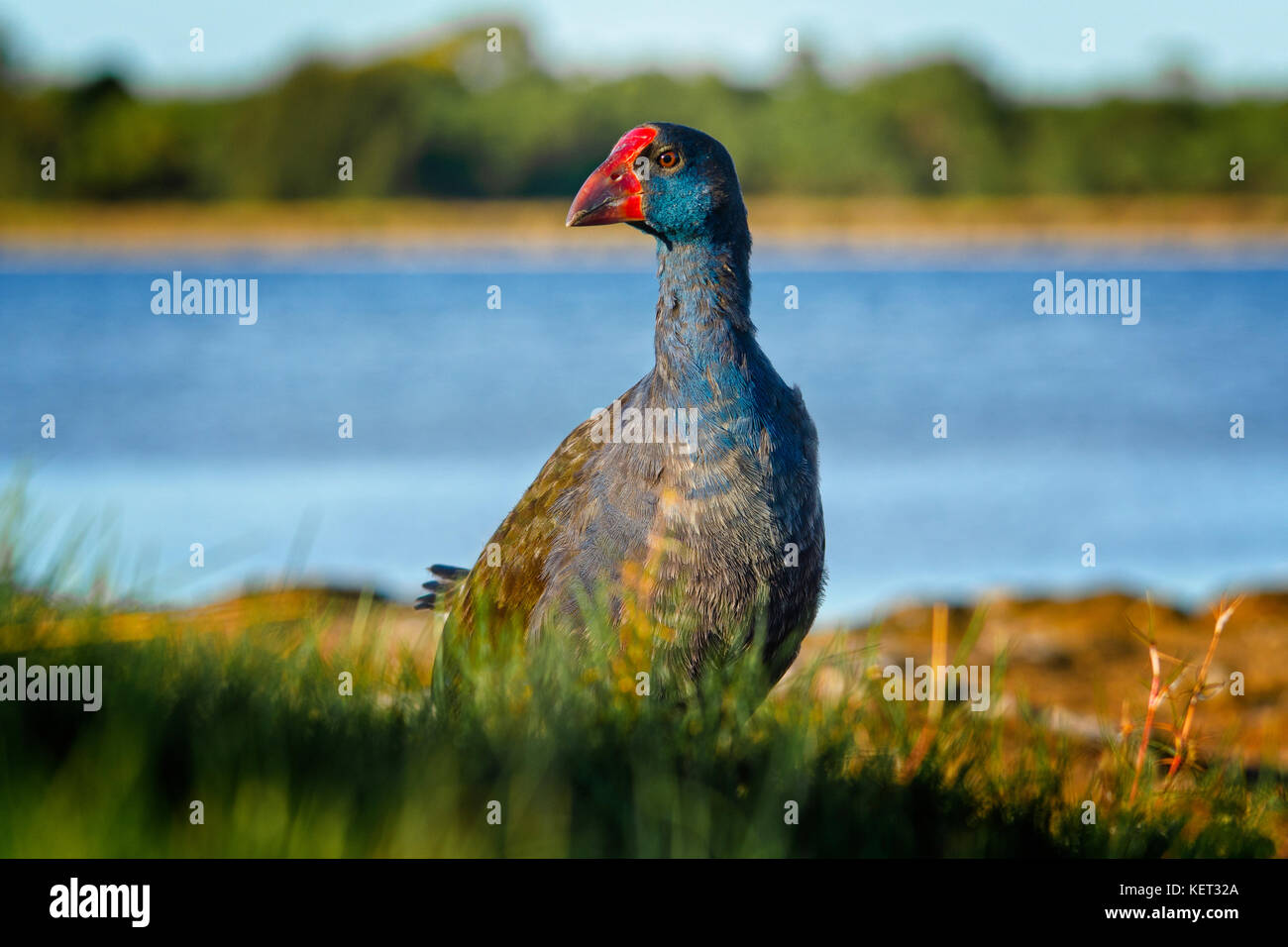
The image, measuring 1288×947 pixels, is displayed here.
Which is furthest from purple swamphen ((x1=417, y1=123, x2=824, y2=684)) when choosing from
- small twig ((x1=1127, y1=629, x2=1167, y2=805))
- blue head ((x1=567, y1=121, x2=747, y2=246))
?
small twig ((x1=1127, y1=629, x2=1167, y2=805))

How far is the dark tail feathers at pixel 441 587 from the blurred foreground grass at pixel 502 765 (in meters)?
1.23

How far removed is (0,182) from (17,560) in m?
40.4

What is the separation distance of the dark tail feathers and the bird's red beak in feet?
4.92

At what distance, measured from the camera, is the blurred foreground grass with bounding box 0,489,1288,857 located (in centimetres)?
257

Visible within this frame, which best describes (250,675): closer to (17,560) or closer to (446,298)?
(17,560)

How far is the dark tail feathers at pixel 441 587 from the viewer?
5.22m

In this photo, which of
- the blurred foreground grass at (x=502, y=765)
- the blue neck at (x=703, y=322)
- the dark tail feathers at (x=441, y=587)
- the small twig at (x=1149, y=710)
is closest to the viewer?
the blurred foreground grass at (x=502, y=765)

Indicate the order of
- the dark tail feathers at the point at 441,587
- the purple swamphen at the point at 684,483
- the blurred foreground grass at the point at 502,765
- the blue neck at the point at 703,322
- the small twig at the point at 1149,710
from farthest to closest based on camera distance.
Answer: the dark tail feathers at the point at 441,587 < the blue neck at the point at 703,322 < the purple swamphen at the point at 684,483 < the small twig at the point at 1149,710 < the blurred foreground grass at the point at 502,765

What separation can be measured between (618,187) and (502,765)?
225cm

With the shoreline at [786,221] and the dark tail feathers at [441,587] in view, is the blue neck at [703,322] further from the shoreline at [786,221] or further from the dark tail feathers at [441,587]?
the shoreline at [786,221]

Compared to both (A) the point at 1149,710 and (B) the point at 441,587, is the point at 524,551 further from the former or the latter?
(A) the point at 1149,710

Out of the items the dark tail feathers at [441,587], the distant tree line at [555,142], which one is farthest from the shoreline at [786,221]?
the dark tail feathers at [441,587]

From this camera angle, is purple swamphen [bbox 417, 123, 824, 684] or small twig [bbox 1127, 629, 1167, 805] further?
purple swamphen [bbox 417, 123, 824, 684]

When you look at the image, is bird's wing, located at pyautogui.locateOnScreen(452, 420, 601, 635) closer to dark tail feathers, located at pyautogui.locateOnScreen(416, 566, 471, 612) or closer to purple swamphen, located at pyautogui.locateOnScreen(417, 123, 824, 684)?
purple swamphen, located at pyautogui.locateOnScreen(417, 123, 824, 684)
